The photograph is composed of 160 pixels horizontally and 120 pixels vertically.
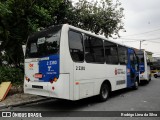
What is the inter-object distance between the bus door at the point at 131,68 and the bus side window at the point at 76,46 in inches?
219

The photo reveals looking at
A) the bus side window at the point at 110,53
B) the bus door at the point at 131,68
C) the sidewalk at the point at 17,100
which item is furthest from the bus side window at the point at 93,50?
the bus door at the point at 131,68

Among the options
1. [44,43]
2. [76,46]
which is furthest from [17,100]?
[76,46]

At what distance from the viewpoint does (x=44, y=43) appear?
7520 millimetres

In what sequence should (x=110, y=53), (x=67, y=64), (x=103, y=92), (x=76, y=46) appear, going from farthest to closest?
(x=110, y=53) → (x=103, y=92) → (x=76, y=46) → (x=67, y=64)

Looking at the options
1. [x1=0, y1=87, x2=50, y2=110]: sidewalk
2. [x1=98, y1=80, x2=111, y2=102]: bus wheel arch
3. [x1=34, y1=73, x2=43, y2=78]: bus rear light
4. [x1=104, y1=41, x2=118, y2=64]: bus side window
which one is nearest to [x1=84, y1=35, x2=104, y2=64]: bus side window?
[x1=104, y1=41, x2=118, y2=64]: bus side window

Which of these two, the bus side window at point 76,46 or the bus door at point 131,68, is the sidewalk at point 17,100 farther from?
the bus door at point 131,68

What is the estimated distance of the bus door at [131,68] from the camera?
12.2 metres

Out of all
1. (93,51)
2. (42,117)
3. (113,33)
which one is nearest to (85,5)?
(113,33)

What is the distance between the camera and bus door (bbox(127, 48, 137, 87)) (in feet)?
39.9

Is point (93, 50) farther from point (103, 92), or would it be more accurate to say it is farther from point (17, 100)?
point (17, 100)

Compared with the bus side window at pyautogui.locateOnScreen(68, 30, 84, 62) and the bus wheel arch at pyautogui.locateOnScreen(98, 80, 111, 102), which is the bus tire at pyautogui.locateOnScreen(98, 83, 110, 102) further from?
the bus side window at pyautogui.locateOnScreen(68, 30, 84, 62)

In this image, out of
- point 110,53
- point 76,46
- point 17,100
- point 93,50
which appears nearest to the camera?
point 76,46

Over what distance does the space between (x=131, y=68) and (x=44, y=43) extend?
23.3 ft

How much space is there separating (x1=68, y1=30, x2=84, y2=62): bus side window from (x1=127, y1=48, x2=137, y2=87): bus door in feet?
18.3
